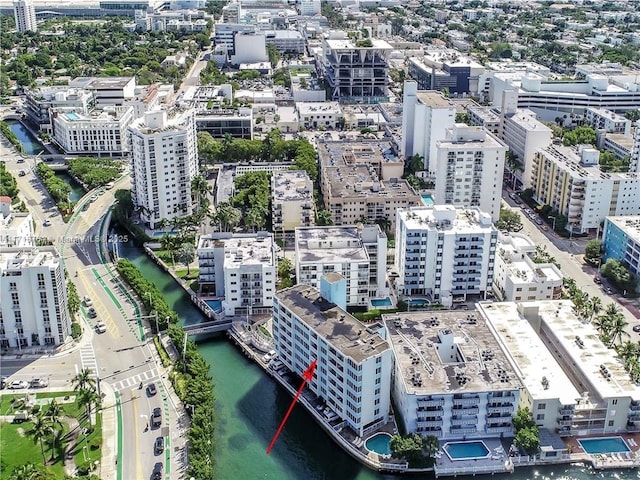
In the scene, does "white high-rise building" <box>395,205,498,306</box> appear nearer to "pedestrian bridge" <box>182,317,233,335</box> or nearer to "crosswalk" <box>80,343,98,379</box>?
"pedestrian bridge" <box>182,317,233,335</box>

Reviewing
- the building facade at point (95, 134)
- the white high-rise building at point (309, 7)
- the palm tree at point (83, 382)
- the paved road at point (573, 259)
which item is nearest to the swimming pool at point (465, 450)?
the paved road at point (573, 259)

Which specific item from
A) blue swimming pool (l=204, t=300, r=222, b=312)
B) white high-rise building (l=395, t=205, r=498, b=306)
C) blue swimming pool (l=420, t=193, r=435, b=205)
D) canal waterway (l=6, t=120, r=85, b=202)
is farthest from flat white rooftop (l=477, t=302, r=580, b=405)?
canal waterway (l=6, t=120, r=85, b=202)

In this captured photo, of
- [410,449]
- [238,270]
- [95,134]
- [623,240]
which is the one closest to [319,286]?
[238,270]

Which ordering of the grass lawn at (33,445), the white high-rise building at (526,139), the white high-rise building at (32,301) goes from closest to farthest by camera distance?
the grass lawn at (33,445)
the white high-rise building at (32,301)
the white high-rise building at (526,139)

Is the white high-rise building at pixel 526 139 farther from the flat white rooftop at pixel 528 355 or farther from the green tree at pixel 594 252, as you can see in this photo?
the flat white rooftop at pixel 528 355

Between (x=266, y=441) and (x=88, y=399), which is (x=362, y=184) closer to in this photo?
(x=266, y=441)

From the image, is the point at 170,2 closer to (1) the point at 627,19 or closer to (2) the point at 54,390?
(1) the point at 627,19
